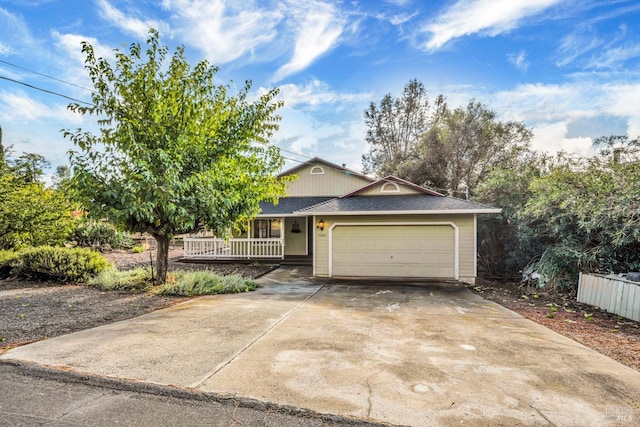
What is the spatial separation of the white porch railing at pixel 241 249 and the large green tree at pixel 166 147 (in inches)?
239

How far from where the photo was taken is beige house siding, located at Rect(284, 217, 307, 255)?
49.4 feet

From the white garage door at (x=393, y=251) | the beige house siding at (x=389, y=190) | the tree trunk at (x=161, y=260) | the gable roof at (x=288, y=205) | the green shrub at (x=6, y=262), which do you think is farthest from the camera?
the gable roof at (x=288, y=205)

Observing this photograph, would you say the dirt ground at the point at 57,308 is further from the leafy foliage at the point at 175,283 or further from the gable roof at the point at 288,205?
the gable roof at the point at 288,205

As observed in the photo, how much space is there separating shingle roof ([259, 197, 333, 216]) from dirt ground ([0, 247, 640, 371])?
24.3 feet

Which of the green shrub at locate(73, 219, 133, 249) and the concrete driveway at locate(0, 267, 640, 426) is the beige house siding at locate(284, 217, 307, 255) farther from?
the concrete driveway at locate(0, 267, 640, 426)

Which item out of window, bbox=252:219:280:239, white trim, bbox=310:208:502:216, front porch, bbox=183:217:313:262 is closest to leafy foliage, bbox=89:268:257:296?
white trim, bbox=310:208:502:216

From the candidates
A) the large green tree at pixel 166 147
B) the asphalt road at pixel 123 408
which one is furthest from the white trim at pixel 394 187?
the asphalt road at pixel 123 408

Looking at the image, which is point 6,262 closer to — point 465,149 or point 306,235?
point 306,235

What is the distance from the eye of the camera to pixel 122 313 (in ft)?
18.7

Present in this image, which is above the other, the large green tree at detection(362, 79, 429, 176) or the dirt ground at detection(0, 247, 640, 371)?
the large green tree at detection(362, 79, 429, 176)

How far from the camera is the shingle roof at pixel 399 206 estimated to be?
31.8ft

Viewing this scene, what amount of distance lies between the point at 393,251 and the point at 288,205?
21.3ft

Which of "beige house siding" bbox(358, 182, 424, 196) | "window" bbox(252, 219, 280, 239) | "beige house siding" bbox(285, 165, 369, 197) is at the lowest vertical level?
"window" bbox(252, 219, 280, 239)

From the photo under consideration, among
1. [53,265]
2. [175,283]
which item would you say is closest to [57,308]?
[175,283]
